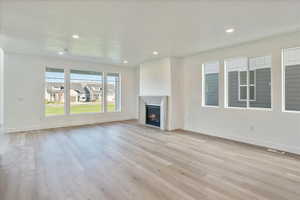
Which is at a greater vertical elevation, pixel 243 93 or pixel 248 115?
pixel 243 93

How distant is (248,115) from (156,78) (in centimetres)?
353

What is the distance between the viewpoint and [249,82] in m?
4.50

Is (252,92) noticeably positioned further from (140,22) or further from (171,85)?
(140,22)

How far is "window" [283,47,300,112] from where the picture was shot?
3.69 metres

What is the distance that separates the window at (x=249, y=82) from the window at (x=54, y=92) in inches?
246

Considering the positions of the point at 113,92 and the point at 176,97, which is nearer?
the point at 176,97

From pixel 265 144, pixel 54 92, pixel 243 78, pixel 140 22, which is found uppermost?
pixel 140 22

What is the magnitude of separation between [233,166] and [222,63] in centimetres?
319

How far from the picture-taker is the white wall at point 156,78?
610cm

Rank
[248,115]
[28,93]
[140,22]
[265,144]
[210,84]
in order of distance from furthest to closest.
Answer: [28,93] < [210,84] < [248,115] < [265,144] < [140,22]

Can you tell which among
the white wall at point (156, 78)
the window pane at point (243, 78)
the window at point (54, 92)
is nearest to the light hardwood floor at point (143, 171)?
the window pane at point (243, 78)

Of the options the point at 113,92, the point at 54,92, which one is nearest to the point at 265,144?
the point at 113,92

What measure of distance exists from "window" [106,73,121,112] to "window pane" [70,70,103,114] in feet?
1.15

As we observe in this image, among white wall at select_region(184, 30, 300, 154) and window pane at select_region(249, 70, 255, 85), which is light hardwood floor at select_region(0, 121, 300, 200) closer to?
white wall at select_region(184, 30, 300, 154)
